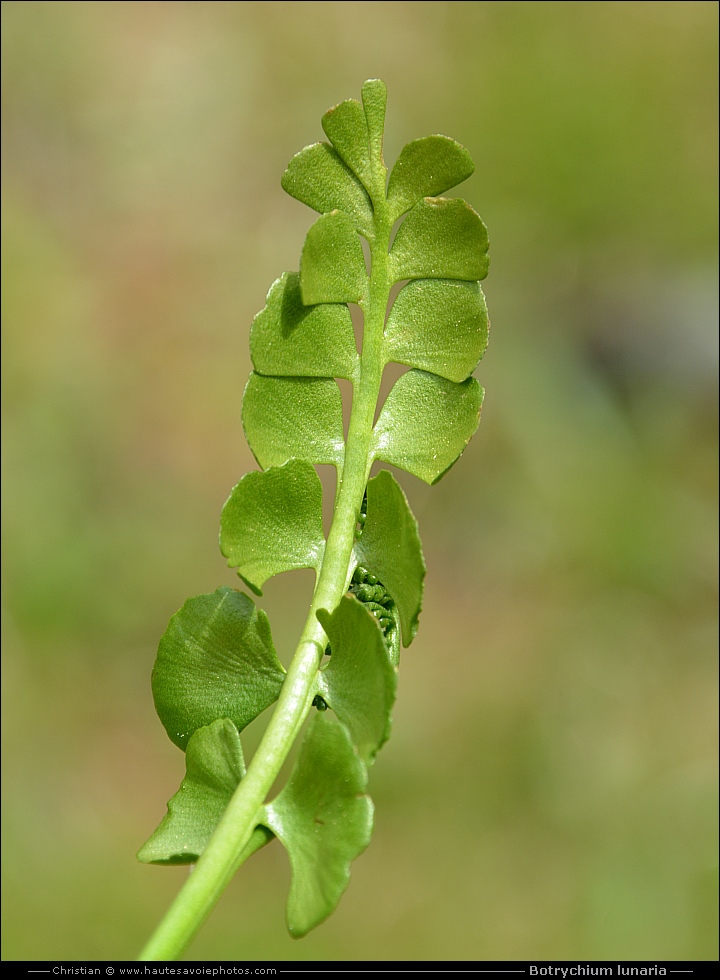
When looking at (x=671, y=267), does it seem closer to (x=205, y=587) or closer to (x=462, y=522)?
(x=462, y=522)

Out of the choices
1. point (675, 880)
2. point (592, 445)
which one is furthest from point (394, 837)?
point (592, 445)

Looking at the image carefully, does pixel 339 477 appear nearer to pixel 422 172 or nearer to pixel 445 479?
pixel 422 172

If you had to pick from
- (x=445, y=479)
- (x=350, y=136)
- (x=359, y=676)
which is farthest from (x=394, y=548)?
(x=445, y=479)

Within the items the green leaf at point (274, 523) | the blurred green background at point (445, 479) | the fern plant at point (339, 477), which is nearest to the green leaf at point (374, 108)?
the fern plant at point (339, 477)

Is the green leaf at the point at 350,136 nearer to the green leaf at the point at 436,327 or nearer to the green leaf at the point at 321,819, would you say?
the green leaf at the point at 436,327

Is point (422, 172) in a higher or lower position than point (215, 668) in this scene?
higher
